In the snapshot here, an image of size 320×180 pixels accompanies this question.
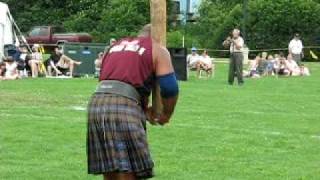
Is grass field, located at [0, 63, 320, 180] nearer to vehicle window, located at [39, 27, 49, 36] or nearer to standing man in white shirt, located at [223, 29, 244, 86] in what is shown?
standing man in white shirt, located at [223, 29, 244, 86]

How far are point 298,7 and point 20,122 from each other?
1475 inches

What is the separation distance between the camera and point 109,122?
6.40m

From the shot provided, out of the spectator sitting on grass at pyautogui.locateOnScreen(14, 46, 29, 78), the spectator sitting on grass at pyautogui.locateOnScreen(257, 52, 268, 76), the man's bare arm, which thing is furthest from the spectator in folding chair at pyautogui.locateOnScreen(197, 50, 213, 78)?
the man's bare arm

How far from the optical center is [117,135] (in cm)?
641

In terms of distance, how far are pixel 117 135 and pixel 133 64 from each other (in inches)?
21.4

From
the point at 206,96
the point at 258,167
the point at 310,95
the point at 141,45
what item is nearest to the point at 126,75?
the point at 141,45

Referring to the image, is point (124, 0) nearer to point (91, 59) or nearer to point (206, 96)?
point (91, 59)

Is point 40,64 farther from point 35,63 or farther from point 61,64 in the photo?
point 61,64

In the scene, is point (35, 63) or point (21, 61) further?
point (35, 63)

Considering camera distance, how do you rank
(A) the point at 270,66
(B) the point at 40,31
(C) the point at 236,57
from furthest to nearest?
(B) the point at 40,31 < (A) the point at 270,66 < (C) the point at 236,57

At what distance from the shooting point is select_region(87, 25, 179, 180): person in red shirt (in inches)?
253

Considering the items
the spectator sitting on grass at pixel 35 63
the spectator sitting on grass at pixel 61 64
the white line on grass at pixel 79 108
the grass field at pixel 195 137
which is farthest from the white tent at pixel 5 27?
the white line on grass at pixel 79 108

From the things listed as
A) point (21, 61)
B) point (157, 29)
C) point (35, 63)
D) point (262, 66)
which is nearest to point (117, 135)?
point (157, 29)

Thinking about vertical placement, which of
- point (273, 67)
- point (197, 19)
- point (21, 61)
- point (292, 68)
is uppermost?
point (21, 61)
